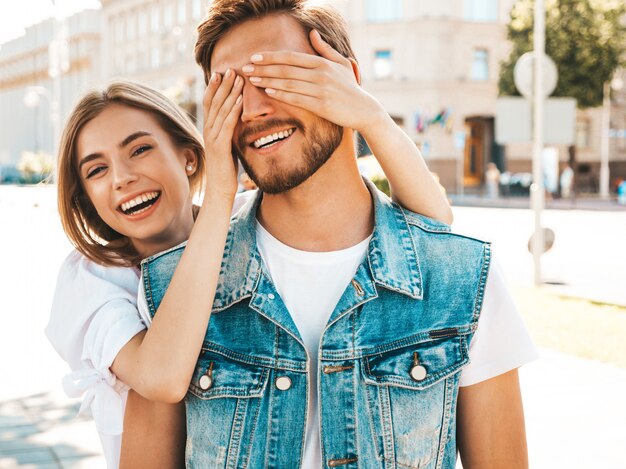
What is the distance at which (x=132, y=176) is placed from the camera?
2.64 m

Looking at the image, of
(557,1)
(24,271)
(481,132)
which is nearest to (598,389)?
(24,271)

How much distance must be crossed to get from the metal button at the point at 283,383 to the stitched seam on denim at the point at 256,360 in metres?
0.03

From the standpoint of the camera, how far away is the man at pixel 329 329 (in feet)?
6.44

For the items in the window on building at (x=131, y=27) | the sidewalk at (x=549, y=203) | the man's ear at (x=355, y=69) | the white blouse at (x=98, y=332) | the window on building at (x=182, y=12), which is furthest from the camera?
the window on building at (x=131, y=27)

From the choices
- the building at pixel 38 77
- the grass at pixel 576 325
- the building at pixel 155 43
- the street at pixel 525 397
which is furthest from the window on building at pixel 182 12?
the grass at pixel 576 325

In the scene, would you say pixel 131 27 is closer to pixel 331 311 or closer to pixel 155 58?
pixel 155 58

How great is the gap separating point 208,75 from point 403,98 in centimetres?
4124

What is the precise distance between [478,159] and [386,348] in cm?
4448

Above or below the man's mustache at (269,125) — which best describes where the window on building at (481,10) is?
above

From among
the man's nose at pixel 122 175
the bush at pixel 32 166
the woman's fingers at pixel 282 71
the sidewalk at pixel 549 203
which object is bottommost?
the sidewalk at pixel 549 203

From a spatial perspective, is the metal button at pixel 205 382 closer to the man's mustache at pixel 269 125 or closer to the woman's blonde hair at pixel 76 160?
the man's mustache at pixel 269 125

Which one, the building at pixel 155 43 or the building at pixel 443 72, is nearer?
the building at pixel 443 72

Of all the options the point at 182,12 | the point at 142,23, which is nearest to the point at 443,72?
the point at 182,12

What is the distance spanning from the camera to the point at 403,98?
42562 mm
